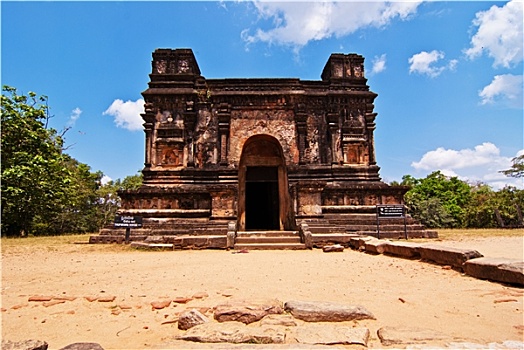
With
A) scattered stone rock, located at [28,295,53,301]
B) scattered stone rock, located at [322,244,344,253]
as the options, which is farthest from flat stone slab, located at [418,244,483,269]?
scattered stone rock, located at [28,295,53,301]

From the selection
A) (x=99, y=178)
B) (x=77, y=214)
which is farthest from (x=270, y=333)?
(x=99, y=178)

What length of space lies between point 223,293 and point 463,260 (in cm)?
420

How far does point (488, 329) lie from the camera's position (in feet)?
9.37

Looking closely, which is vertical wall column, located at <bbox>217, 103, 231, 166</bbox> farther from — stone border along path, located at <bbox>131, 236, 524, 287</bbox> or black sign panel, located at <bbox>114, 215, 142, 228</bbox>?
stone border along path, located at <bbox>131, 236, 524, 287</bbox>

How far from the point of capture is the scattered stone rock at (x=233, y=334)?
8.36 ft

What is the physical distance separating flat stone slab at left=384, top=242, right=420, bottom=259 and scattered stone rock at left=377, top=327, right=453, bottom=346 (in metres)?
4.65

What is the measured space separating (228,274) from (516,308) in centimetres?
396

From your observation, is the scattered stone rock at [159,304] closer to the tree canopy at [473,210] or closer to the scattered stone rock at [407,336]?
the scattered stone rock at [407,336]

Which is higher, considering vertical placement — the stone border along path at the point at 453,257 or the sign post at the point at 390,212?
the sign post at the point at 390,212

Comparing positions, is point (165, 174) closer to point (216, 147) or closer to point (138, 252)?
point (216, 147)

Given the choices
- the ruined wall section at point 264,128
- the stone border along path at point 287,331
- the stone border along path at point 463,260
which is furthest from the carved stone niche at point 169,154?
the stone border along path at point 287,331

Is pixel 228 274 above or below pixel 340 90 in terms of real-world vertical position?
below

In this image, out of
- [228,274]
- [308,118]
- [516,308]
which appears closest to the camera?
[516,308]

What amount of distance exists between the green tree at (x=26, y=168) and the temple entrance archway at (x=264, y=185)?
959 centimetres
